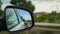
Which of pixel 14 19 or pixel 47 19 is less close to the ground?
pixel 14 19

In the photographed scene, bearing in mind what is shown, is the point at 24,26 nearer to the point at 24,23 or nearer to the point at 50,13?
the point at 24,23

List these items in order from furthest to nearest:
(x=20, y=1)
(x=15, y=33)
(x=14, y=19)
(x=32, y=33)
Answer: (x=20, y=1)
(x=32, y=33)
(x=14, y=19)
(x=15, y=33)

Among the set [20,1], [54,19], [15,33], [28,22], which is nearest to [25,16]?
[28,22]

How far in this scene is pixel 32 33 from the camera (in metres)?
4.86

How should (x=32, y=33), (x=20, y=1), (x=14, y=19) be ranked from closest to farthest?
(x=14, y=19) < (x=32, y=33) < (x=20, y=1)

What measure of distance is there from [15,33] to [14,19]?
0.45 ft

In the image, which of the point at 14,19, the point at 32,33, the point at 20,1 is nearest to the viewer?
the point at 14,19

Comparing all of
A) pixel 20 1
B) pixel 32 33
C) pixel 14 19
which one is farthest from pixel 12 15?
pixel 20 1

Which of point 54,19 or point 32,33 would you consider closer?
point 32,33

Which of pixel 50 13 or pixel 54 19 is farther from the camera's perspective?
pixel 50 13

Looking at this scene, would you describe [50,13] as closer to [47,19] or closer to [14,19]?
[47,19]

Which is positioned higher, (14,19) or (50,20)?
(14,19)

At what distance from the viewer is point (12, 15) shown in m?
1.08

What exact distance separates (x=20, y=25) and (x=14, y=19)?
2.0 inches
